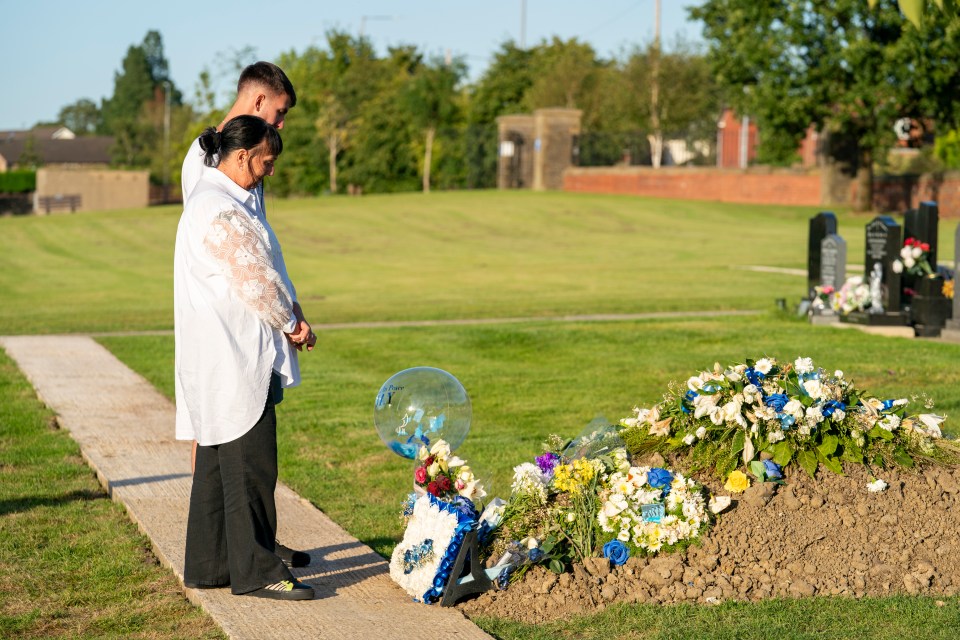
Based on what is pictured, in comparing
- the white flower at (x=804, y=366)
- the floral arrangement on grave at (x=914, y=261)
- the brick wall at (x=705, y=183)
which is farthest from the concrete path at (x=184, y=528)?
the brick wall at (x=705, y=183)

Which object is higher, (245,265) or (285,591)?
(245,265)

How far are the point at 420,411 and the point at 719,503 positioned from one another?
4.33 ft

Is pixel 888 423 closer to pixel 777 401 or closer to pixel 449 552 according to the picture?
pixel 777 401

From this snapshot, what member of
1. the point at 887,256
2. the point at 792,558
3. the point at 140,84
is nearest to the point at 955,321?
the point at 887,256

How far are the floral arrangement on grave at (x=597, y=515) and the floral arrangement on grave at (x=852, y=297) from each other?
394 inches

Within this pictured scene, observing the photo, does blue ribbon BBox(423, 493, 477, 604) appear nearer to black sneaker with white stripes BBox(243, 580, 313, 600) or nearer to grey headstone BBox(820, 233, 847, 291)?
black sneaker with white stripes BBox(243, 580, 313, 600)

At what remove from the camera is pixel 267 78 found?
530 cm

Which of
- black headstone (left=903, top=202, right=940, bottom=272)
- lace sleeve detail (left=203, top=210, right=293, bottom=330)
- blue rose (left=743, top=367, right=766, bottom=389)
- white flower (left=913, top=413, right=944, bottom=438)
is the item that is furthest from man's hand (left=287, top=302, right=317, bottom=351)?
black headstone (left=903, top=202, right=940, bottom=272)

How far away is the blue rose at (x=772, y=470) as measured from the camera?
5.21 meters

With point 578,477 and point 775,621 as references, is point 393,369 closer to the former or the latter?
point 578,477

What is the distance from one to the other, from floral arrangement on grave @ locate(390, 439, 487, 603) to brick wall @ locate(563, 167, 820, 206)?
129ft

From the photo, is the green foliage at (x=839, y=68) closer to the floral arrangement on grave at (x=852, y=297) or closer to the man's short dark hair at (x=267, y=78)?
the floral arrangement on grave at (x=852, y=297)

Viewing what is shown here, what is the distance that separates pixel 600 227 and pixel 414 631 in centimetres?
3362

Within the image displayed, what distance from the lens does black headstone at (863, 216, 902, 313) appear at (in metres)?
14.4
